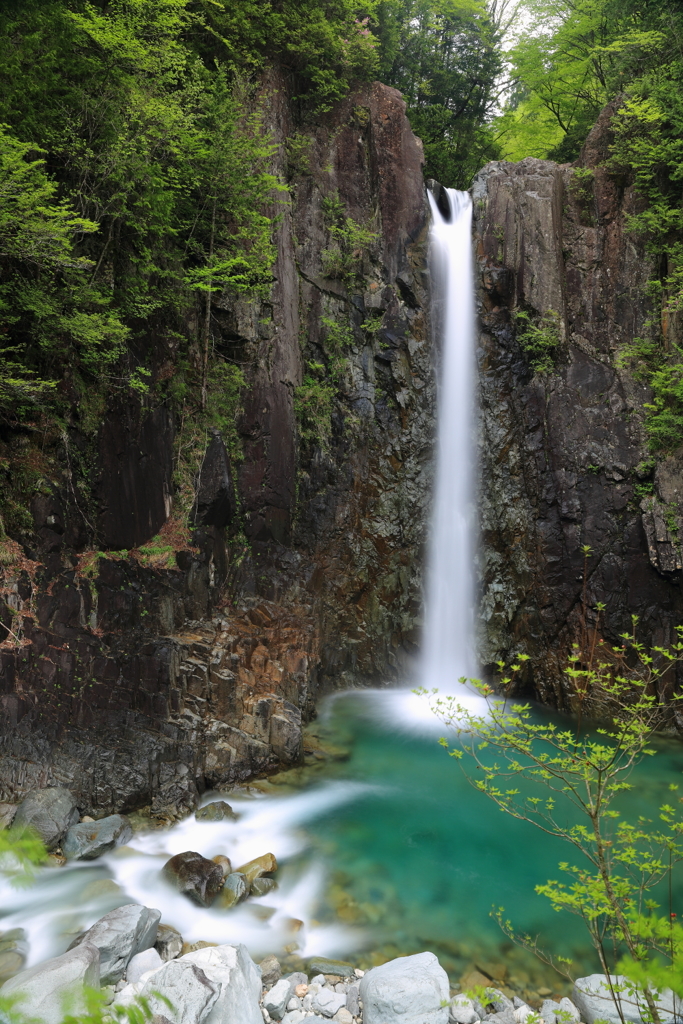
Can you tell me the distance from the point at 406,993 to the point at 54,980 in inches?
106

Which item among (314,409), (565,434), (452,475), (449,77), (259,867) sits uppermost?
(449,77)

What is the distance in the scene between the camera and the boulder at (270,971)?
4.89m

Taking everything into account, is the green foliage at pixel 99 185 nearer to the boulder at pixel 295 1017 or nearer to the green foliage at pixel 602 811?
the green foliage at pixel 602 811

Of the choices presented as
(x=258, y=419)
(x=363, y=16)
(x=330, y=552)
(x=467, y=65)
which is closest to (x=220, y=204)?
(x=258, y=419)

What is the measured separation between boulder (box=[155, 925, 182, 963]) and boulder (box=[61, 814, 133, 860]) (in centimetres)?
139

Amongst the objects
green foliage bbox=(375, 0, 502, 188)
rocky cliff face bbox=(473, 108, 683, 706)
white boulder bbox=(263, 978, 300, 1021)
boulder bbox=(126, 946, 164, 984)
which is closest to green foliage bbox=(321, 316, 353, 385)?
rocky cliff face bbox=(473, 108, 683, 706)

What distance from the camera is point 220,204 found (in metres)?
9.88

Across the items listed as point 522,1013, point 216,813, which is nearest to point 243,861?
point 216,813

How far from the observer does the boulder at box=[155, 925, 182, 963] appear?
16.6ft

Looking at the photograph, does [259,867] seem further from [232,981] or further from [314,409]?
[314,409]

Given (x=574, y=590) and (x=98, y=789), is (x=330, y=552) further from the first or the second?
(x=98, y=789)

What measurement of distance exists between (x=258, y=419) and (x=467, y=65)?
13985 millimetres

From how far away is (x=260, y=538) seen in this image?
1059cm

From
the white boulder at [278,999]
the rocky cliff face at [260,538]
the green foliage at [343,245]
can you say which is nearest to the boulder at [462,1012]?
the white boulder at [278,999]
